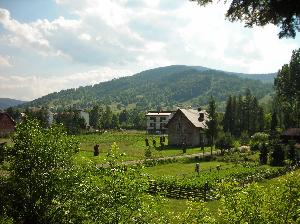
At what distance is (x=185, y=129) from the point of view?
7750 cm

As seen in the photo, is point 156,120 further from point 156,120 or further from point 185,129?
point 185,129

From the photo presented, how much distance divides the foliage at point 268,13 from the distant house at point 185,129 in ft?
206

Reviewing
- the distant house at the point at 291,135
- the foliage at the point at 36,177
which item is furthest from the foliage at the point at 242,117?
the foliage at the point at 36,177

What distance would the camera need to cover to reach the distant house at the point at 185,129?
7650 centimetres

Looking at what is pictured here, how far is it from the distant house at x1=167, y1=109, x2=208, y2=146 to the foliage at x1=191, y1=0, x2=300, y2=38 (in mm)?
62737

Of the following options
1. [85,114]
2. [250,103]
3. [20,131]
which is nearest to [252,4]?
[20,131]

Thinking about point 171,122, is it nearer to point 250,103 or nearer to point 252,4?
point 250,103

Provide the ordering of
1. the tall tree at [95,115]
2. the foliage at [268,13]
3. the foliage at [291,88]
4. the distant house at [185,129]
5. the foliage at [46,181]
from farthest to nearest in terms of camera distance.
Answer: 1. the tall tree at [95,115]
2. the foliage at [291,88]
3. the distant house at [185,129]
4. the foliage at [46,181]
5. the foliage at [268,13]

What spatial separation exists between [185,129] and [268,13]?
6521 centimetres

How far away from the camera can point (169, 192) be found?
3591 centimetres

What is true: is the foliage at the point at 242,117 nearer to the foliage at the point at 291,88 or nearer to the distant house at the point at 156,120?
the foliage at the point at 291,88

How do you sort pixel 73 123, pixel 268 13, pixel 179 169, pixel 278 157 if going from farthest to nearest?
pixel 73 123
pixel 278 157
pixel 179 169
pixel 268 13

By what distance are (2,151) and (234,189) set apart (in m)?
14.0

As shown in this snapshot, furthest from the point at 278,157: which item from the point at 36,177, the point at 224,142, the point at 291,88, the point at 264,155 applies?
the point at 36,177
